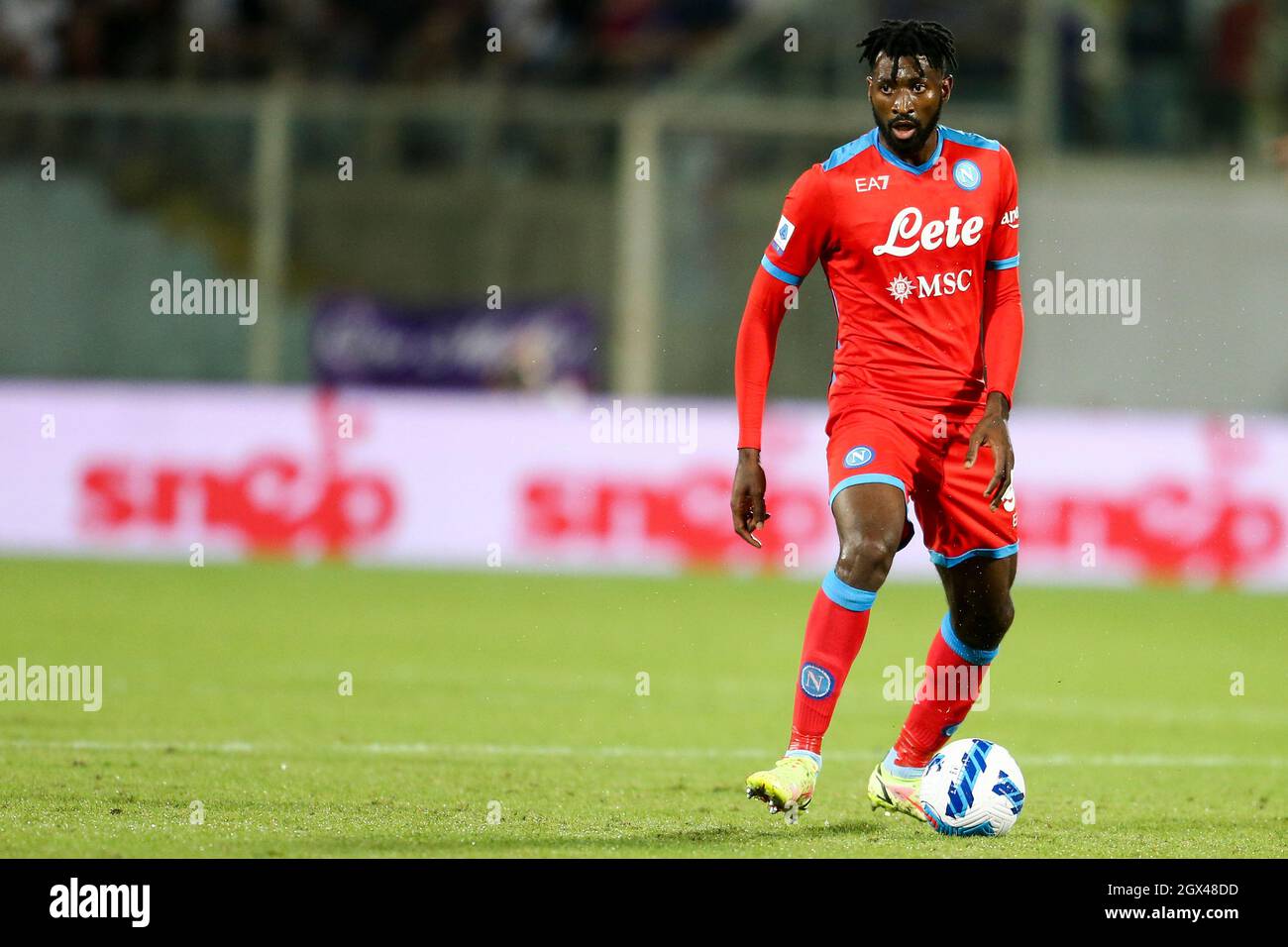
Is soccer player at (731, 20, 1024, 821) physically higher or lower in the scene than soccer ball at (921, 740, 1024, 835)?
higher

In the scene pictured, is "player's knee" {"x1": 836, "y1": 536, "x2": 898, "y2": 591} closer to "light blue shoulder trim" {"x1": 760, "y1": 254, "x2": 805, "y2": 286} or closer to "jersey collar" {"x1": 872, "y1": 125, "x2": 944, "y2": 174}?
"light blue shoulder trim" {"x1": 760, "y1": 254, "x2": 805, "y2": 286}

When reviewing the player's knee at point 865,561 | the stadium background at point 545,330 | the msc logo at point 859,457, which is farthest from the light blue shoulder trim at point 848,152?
the stadium background at point 545,330

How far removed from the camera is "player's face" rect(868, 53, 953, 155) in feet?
19.2

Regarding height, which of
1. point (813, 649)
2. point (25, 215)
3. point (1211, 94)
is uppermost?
point (1211, 94)

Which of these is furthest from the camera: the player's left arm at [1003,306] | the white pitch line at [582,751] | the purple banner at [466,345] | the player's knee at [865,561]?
the purple banner at [466,345]

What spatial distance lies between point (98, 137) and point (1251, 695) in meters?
12.4

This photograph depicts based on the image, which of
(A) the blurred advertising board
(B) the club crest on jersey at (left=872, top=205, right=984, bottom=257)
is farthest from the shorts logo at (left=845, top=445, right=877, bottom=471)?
(A) the blurred advertising board

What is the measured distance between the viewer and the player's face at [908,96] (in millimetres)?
5859

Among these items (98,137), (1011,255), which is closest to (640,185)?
(98,137)

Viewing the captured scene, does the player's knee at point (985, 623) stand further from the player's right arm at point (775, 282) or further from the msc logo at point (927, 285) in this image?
the msc logo at point (927, 285)

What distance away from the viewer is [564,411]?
15.5m

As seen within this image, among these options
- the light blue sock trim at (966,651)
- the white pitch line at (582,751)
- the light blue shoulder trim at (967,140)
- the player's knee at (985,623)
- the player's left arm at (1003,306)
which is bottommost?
the white pitch line at (582,751)

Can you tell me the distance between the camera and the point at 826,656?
5801mm

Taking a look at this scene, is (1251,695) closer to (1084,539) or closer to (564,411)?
(1084,539)
